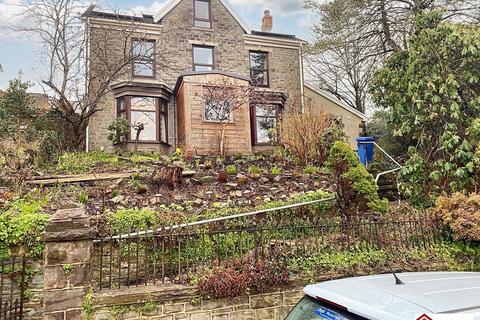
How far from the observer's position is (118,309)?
4793 mm

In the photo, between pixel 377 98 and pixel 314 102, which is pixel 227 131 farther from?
pixel 377 98

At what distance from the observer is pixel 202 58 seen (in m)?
20.5

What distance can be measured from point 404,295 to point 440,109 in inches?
318

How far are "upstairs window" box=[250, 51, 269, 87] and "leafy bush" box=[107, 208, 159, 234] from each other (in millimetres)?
15371

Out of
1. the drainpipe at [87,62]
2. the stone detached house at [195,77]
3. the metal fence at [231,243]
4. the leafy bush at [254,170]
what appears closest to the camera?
the metal fence at [231,243]

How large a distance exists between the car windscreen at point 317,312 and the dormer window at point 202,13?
20.2m

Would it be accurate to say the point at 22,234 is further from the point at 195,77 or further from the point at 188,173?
the point at 195,77

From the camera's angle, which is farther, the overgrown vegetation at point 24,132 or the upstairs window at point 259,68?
the upstairs window at point 259,68

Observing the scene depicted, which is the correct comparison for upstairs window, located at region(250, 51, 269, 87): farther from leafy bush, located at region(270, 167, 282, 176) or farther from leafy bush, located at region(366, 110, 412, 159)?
leafy bush, located at region(270, 167, 282, 176)

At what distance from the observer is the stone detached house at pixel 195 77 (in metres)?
17.6

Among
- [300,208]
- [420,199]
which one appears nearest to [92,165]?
[300,208]

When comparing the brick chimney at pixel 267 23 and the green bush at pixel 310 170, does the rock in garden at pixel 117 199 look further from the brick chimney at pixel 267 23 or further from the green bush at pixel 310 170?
the brick chimney at pixel 267 23

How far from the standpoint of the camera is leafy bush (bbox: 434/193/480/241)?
22.7ft

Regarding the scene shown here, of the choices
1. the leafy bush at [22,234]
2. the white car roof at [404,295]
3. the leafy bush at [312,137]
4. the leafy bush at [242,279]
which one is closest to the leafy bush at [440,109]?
the leafy bush at [312,137]
